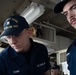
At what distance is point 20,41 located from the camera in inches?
53.1

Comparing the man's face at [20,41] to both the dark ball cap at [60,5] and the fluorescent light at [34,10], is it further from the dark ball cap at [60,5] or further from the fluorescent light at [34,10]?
the fluorescent light at [34,10]

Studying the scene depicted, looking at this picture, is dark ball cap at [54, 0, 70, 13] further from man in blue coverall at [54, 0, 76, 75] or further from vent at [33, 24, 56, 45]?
vent at [33, 24, 56, 45]

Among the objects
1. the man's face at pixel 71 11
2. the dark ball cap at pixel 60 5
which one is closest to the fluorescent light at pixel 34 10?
the dark ball cap at pixel 60 5

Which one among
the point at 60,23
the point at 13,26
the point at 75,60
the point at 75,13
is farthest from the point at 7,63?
the point at 60,23

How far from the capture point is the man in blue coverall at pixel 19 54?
Result: 1348 millimetres

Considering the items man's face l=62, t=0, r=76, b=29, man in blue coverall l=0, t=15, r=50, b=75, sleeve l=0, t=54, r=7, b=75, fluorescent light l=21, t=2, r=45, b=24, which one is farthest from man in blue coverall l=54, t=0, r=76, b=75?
fluorescent light l=21, t=2, r=45, b=24

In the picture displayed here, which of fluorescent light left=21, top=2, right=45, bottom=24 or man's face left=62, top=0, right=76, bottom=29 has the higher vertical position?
man's face left=62, top=0, right=76, bottom=29

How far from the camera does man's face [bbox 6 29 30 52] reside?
4.35ft

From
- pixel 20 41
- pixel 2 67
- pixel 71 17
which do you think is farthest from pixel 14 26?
pixel 71 17

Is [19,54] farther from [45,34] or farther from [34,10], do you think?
[45,34]

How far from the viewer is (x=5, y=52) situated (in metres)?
1.45

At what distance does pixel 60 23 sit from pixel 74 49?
88.0 inches

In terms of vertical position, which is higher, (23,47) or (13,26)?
(13,26)

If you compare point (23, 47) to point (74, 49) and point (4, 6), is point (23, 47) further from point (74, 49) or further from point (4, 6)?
point (4, 6)
